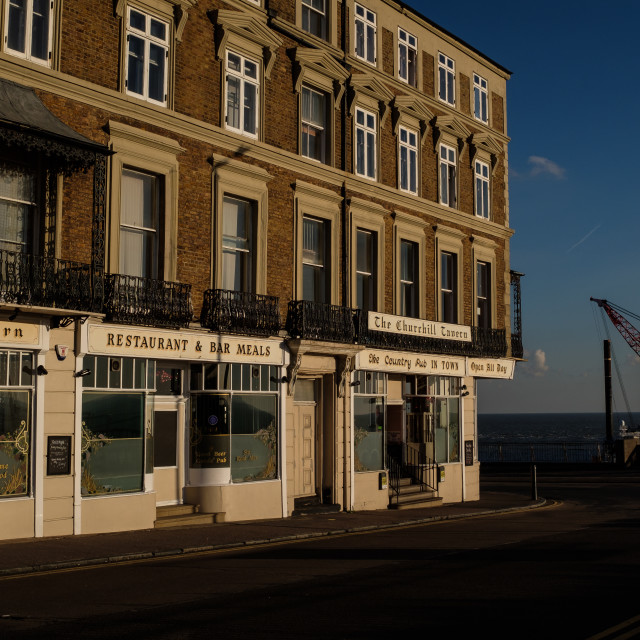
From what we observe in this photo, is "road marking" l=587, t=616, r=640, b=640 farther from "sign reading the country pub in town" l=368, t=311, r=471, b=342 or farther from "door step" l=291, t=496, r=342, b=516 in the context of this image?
"sign reading the country pub in town" l=368, t=311, r=471, b=342

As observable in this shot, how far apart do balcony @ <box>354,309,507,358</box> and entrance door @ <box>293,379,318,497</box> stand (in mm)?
1974

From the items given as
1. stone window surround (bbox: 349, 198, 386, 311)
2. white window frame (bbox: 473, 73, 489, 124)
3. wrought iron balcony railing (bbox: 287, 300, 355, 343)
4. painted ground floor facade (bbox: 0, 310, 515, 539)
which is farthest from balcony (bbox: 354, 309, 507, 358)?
white window frame (bbox: 473, 73, 489, 124)

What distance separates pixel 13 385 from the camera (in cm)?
1764

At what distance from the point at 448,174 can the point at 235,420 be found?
12550mm

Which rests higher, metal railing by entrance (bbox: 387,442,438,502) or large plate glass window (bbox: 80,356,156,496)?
large plate glass window (bbox: 80,356,156,496)

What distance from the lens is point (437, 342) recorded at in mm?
29281

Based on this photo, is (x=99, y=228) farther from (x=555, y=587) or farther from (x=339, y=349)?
(x=555, y=587)

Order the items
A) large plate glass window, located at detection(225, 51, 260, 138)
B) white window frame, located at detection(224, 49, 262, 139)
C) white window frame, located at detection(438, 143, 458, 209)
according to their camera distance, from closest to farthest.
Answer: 1. white window frame, located at detection(224, 49, 262, 139)
2. large plate glass window, located at detection(225, 51, 260, 138)
3. white window frame, located at detection(438, 143, 458, 209)

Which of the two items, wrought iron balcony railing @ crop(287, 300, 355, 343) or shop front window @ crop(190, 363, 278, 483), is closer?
shop front window @ crop(190, 363, 278, 483)

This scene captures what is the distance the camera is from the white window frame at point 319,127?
25.2 m

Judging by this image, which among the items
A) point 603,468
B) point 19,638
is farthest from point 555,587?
point 603,468

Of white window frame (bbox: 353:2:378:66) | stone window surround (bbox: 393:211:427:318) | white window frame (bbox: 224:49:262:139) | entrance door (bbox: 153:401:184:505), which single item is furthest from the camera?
stone window surround (bbox: 393:211:427:318)

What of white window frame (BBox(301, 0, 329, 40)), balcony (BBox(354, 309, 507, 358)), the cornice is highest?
white window frame (BBox(301, 0, 329, 40))

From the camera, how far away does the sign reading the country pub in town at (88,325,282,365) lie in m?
19.2
